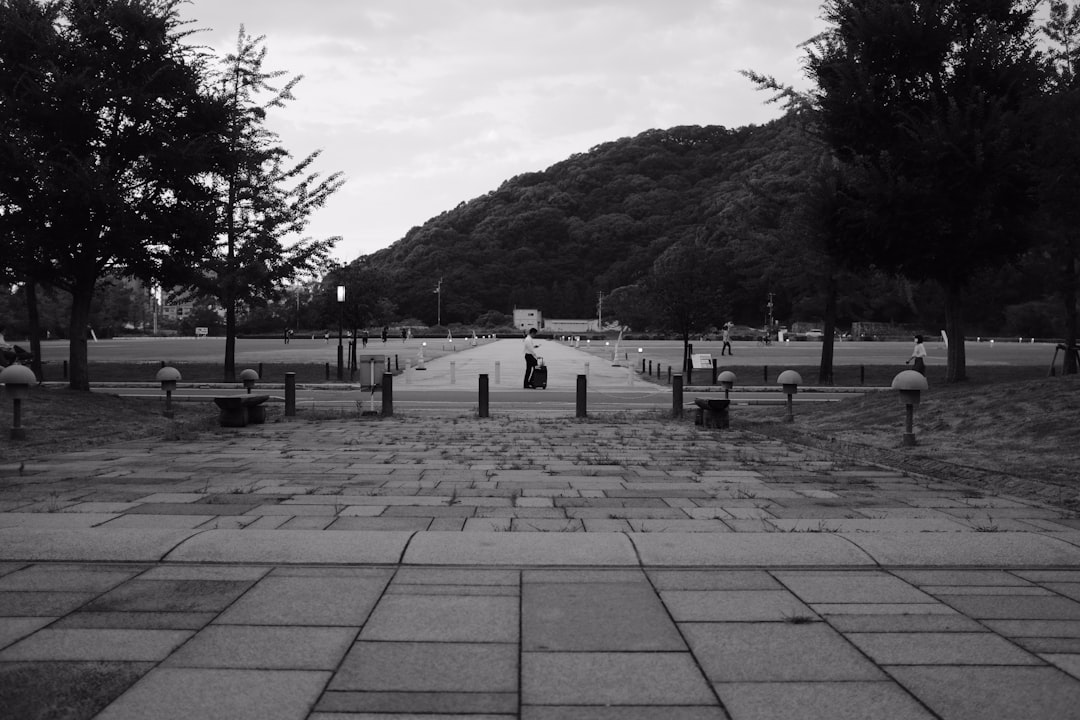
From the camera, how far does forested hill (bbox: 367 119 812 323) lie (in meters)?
164

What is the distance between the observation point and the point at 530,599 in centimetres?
440

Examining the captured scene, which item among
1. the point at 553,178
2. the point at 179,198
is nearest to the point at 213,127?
the point at 179,198

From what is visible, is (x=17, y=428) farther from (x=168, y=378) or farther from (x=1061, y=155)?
(x=1061, y=155)

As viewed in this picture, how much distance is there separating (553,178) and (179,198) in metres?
181

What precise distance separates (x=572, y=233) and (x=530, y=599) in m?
172

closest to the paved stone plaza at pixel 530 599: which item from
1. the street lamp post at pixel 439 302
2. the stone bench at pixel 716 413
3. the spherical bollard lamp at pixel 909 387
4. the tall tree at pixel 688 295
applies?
the spherical bollard lamp at pixel 909 387

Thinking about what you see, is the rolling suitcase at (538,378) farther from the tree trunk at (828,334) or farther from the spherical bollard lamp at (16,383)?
the spherical bollard lamp at (16,383)

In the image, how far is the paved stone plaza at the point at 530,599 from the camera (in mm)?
3211

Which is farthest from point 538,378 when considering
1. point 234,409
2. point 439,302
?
point 439,302

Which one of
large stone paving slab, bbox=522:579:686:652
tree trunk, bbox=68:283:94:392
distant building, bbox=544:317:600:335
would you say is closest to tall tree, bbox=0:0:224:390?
tree trunk, bbox=68:283:94:392

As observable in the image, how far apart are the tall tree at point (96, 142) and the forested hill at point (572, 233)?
134m

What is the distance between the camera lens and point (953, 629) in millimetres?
3967

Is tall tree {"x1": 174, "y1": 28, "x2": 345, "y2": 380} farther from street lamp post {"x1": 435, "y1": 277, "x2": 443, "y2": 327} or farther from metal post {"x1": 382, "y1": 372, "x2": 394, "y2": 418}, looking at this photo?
street lamp post {"x1": 435, "y1": 277, "x2": 443, "y2": 327}

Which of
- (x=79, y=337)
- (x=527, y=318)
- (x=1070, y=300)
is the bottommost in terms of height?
(x=79, y=337)
